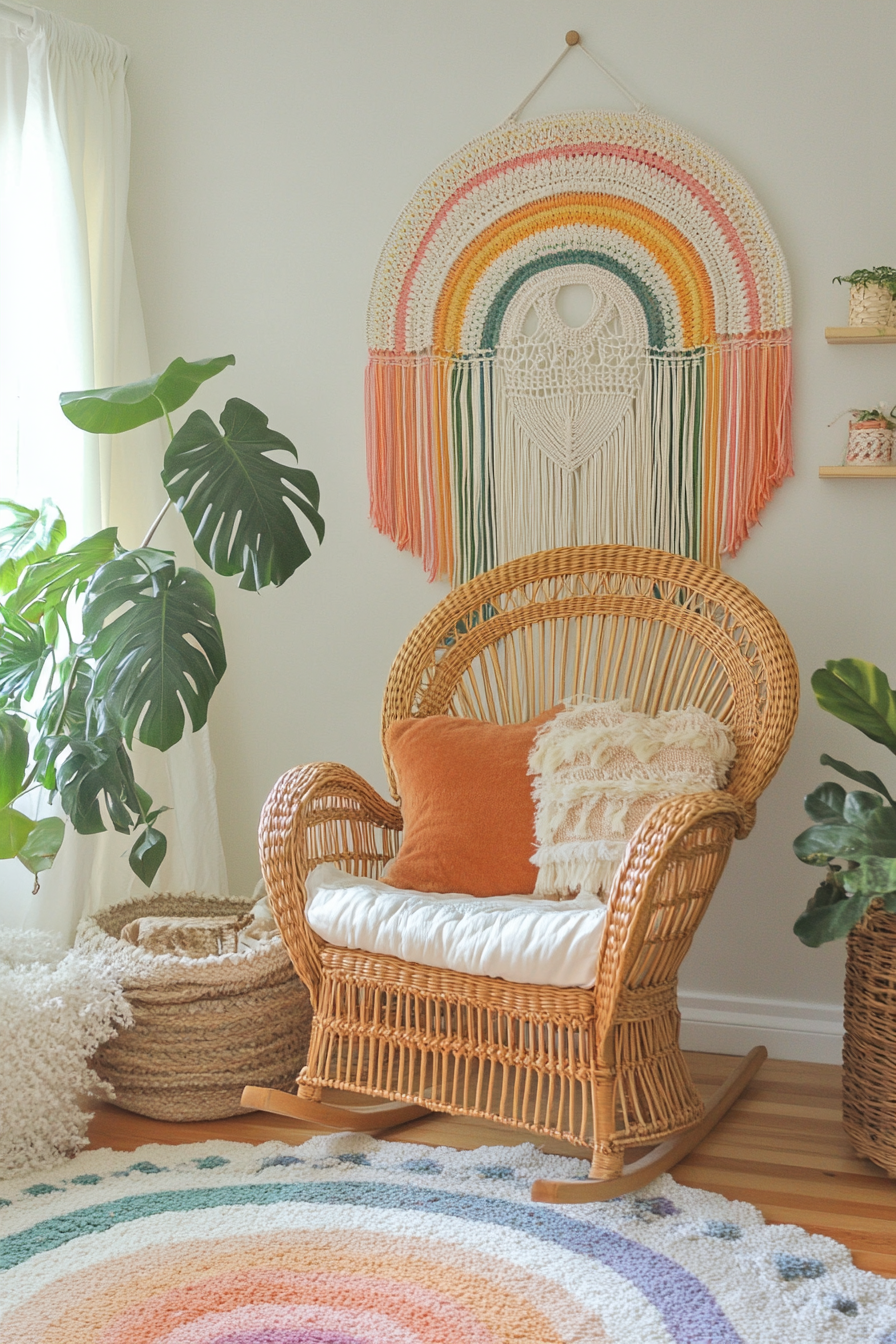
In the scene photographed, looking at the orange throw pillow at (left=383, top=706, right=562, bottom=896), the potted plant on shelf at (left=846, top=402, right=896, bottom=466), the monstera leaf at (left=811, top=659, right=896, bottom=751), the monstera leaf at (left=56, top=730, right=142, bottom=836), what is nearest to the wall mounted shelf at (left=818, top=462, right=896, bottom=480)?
the potted plant on shelf at (left=846, top=402, right=896, bottom=466)

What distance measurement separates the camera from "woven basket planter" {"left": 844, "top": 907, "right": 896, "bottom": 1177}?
6.11 feet

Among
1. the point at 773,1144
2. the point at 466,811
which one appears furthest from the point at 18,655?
the point at 773,1144

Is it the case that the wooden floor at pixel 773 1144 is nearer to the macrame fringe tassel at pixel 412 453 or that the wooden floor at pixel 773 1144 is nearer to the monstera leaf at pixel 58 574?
the monstera leaf at pixel 58 574

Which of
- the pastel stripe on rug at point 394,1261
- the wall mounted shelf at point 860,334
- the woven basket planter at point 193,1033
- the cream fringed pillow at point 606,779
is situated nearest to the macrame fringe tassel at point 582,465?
the wall mounted shelf at point 860,334

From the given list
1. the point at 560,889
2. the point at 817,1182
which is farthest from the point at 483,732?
the point at 817,1182

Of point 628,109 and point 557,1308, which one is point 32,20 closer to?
point 628,109

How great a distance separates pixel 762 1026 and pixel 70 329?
2.11 m

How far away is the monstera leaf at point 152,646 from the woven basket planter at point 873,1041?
119 centimetres

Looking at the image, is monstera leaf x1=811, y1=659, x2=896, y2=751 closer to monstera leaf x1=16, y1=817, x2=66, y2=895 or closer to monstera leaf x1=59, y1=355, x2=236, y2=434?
monstera leaf x1=59, y1=355, x2=236, y2=434

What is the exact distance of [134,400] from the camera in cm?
218

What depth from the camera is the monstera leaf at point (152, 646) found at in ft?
6.73

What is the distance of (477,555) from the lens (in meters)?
2.67

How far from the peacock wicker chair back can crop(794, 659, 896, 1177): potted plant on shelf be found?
269 millimetres

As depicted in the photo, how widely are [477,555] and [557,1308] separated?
5.18ft
